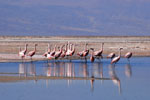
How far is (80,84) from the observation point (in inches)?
724

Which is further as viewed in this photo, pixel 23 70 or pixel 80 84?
pixel 23 70

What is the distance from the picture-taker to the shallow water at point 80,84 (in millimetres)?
16172

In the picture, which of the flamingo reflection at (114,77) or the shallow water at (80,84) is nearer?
the shallow water at (80,84)

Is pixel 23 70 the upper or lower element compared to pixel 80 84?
upper

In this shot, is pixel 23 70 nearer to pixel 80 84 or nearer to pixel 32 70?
pixel 32 70

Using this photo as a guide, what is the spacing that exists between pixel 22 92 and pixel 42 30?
226ft

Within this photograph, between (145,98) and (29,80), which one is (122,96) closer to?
(145,98)

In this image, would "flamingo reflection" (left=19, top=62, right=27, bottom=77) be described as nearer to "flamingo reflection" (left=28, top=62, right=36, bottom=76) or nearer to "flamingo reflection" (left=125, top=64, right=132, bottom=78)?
"flamingo reflection" (left=28, top=62, right=36, bottom=76)

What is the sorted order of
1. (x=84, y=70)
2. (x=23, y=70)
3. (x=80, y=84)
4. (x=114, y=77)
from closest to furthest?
(x=80, y=84)
(x=114, y=77)
(x=84, y=70)
(x=23, y=70)

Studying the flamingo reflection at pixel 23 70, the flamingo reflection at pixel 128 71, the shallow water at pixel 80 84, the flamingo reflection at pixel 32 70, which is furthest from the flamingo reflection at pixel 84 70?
the flamingo reflection at pixel 23 70

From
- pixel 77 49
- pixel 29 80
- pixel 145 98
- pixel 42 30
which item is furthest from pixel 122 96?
pixel 42 30

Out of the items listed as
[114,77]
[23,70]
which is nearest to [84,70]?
[23,70]

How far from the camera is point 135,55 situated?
33.7 m

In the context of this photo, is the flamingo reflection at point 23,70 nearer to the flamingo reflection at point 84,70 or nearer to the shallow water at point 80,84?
the shallow water at point 80,84
